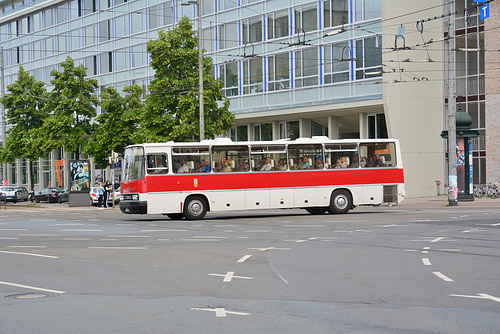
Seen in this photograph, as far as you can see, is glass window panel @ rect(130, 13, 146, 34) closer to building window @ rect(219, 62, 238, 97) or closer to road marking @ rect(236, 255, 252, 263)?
building window @ rect(219, 62, 238, 97)

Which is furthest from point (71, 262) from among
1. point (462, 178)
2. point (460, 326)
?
point (462, 178)

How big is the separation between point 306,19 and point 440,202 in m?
14.0

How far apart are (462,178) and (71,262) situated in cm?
2696

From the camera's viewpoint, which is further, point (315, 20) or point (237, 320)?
point (315, 20)

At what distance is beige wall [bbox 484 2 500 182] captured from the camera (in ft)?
141

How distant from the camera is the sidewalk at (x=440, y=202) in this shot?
1293 inches

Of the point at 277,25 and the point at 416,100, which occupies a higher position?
the point at 277,25

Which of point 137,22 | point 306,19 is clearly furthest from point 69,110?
point 306,19

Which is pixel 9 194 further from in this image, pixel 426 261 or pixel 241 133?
pixel 426 261

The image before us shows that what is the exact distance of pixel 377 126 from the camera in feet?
137

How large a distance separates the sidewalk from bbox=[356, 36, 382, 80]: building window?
724 cm

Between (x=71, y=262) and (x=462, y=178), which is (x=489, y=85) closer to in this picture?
(x=462, y=178)

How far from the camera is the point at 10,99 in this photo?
56281 mm

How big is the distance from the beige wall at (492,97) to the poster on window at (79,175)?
24170 mm
